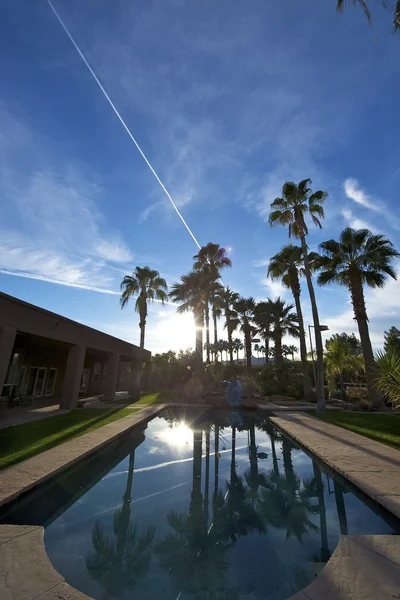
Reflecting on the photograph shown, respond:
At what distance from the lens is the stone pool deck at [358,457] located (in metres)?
5.11

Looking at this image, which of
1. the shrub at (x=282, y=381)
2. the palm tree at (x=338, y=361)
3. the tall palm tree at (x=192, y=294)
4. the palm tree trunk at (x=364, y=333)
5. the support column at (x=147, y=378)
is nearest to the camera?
the palm tree trunk at (x=364, y=333)

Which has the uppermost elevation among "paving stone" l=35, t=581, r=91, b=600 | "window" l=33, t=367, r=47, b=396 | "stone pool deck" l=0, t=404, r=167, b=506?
"window" l=33, t=367, r=47, b=396

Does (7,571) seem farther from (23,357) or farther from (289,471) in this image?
(23,357)

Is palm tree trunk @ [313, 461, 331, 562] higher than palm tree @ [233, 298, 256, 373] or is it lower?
lower

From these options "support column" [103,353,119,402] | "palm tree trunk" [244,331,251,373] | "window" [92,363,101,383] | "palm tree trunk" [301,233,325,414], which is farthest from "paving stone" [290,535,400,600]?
"palm tree trunk" [244,331,251,373]

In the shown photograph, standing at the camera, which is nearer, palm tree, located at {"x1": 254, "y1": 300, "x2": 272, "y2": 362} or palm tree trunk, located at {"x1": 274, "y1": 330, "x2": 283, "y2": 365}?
palm tree trunk, located at {"x1": 274, "y1": 330, "x2": 283, "y2": 365}

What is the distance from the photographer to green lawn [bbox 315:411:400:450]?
29.7 ft

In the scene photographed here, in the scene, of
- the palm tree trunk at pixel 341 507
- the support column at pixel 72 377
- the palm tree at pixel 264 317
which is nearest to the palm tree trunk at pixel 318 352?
the palm tree trunk at pixel 341 507

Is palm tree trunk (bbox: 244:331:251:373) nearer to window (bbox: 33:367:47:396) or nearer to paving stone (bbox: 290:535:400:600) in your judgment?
window (bbox: 33:367:47:396)

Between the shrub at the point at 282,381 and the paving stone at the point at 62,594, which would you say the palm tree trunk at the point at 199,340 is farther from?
the paving stone at the point at 62,594

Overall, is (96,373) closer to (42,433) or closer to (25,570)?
(42,433)

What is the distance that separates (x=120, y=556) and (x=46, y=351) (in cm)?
1631

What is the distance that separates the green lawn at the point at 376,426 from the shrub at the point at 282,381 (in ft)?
33.0

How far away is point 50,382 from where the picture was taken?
19.3m
